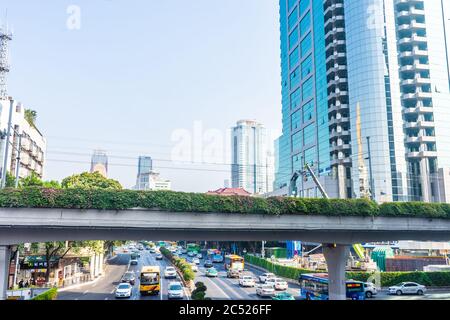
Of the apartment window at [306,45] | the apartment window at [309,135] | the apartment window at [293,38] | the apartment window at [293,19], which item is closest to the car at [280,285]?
the apartment window at [309,135]

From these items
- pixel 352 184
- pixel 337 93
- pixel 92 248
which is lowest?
pixel 92 248

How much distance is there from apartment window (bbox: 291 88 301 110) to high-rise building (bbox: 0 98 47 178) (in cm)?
5684

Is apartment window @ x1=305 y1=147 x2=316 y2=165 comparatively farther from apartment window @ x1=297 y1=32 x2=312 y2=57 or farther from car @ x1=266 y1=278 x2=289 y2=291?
car @ x1=266 y1=278 x2=289 y2=291

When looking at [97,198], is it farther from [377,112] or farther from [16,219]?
[377,112]

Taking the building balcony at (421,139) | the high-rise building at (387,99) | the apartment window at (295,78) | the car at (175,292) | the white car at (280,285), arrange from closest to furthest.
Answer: the car at (175,292) < the white car at (280,285) < the building balcony at (421,139) < the high-rise building at (387,99) < the apartment window at (295,78)

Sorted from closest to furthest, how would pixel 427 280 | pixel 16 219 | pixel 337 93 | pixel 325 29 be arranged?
pixel 16 219 → pixel 427 280 → pixel 337 93 → pixel 325 29

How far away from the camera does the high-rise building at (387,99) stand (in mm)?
65375

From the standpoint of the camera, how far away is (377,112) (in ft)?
218

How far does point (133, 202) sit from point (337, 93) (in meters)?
59.5

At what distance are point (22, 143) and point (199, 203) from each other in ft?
136

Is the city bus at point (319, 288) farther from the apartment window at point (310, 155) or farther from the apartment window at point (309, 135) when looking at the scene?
the apartment window at point (309, 135)

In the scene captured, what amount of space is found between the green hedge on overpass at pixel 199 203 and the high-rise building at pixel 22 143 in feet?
69.9

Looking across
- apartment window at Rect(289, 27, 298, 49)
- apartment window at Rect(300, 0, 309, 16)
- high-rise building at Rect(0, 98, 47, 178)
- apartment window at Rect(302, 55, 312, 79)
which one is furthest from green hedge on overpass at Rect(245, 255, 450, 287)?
apartment window at Rect(289, 27, 298, 49)
